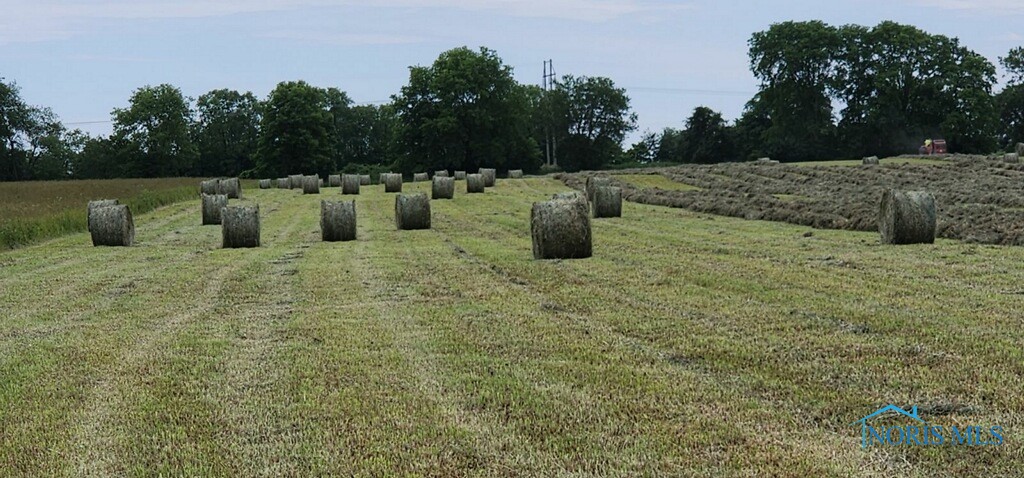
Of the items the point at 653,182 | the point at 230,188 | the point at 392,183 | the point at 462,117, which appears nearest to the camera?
the point at 230,188

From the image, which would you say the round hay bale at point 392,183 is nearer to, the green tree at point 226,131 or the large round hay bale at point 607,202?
the large round hay bale at point 607,202

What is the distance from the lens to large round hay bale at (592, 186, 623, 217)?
97.8ft

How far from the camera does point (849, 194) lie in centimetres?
3375

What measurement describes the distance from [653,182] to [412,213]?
2550 centimetres

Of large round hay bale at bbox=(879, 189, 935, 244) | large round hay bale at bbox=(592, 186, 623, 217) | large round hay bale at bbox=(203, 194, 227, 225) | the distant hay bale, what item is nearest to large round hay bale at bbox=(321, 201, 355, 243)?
large round hay bale at bbox=(203, 194, 227, 225)

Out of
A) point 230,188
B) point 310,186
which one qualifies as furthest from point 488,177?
point 230,188

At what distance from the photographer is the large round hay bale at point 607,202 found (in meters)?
29.8

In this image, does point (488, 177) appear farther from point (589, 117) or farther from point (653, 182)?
point (589, 117)

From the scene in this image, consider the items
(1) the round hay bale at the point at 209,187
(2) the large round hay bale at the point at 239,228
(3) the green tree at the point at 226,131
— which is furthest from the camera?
(3) the green tree at the point at 226,131

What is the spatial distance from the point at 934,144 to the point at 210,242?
58169mm

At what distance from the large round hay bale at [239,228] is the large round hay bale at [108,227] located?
2.80 m

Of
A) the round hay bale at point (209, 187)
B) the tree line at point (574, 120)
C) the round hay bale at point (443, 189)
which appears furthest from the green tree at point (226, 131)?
the round hay bale at point (443, 189)

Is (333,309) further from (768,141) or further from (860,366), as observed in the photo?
(768,141)

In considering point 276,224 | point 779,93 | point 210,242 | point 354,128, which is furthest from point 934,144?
point 354,128
